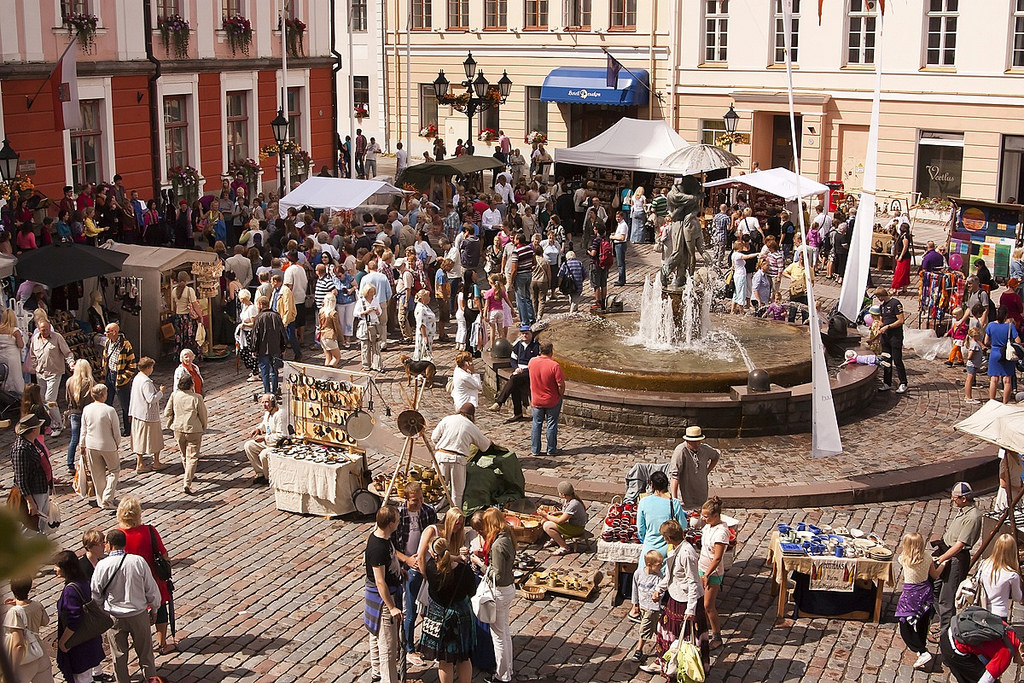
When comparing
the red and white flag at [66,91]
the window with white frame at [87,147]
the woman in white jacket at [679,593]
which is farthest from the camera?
the window with white frame at [87,147]

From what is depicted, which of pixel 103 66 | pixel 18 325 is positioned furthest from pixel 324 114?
pixel 18 325

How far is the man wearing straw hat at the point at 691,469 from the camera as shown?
10906 millimetres

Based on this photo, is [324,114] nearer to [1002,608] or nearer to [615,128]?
[615,128]

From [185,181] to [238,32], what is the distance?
445 centimetres

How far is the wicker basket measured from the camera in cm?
1050

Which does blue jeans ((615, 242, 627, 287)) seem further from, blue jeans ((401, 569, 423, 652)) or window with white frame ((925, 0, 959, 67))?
blue jeans ((401, 569, 423, 652))

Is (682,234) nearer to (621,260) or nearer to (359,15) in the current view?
(621,260)

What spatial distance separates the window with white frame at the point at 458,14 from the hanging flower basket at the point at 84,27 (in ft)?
61.1

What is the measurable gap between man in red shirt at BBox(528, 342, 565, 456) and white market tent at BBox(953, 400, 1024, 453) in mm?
4469

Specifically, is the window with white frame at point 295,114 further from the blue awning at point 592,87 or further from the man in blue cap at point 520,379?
the man in blue cap at point 520,379

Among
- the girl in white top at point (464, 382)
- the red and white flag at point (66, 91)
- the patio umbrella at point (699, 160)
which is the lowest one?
the girl in white top at point (464, 382)

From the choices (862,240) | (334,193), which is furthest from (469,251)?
(862,240)

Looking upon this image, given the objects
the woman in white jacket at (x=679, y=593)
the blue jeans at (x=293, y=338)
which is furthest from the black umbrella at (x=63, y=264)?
the woman in white jacket at (x=679, y=593)

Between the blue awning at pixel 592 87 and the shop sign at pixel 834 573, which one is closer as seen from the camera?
the shop sign at pixel 834 573
